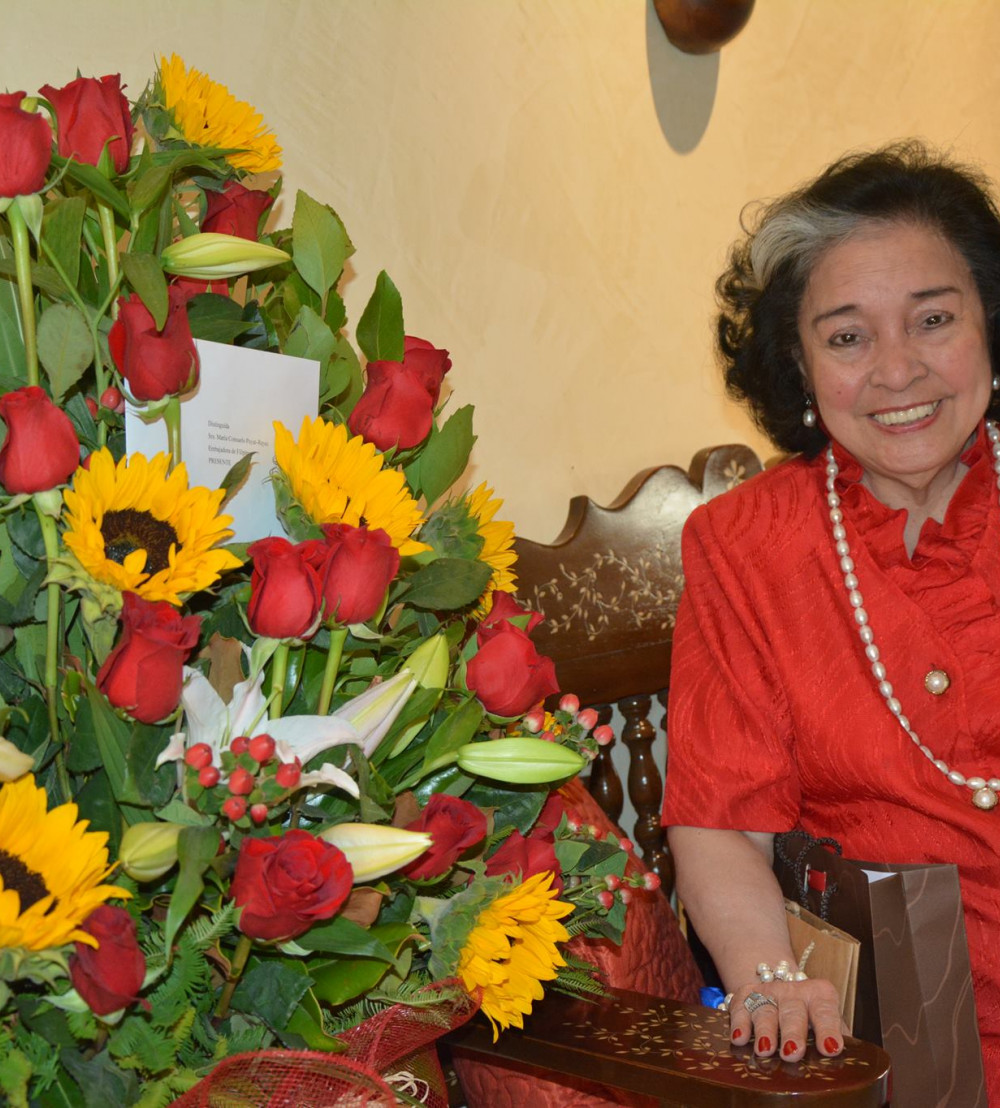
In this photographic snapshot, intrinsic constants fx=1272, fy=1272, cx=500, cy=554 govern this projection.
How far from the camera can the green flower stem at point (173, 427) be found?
75 cm

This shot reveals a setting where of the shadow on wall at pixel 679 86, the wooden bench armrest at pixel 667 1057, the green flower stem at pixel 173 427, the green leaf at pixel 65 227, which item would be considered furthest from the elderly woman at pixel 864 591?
the green leaf at pixel 65 227

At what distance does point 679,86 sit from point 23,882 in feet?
5.34

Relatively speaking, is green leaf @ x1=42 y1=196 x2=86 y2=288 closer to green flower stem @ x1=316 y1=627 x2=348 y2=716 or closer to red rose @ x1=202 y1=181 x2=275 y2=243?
red rose @ x1=202 y1=181 x2=275 y2=243

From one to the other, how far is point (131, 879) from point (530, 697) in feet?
0.87

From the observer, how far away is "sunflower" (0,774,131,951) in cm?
57

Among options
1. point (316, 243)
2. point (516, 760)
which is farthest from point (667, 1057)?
point (316, 243)

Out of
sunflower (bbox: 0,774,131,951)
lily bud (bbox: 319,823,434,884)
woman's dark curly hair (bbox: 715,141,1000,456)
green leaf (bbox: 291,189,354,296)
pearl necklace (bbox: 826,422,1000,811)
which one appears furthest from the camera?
woman's dark curly hair (bbox: 715,141,1000,456)

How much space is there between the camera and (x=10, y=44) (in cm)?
118

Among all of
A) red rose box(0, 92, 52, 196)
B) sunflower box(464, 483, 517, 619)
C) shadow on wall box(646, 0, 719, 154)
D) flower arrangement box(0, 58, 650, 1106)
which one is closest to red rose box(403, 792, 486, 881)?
flower arrangement box(0, 58, 650, 1106)

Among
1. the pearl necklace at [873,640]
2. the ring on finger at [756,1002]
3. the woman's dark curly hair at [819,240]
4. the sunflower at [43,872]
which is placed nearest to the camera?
the sunflower at [43,872]

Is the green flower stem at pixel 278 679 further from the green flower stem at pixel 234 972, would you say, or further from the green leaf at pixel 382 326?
the green leaf at pixel 382 326

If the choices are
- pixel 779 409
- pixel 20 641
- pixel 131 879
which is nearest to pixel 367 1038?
pixel 131 879

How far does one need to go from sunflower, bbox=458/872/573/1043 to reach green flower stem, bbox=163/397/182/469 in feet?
1.08

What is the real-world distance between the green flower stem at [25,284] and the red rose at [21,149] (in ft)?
A: 0.06
